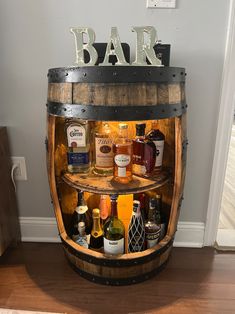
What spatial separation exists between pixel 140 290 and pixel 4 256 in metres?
0.70

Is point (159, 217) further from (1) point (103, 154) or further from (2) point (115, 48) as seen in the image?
(2) point (115, 48)

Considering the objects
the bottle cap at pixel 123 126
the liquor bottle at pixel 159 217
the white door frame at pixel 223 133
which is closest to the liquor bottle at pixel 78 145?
the bottle cap at pixel 123 126

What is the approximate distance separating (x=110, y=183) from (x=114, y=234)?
0.25m

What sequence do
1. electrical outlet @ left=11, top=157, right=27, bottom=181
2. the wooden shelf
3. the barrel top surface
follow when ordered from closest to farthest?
the barrel top surface < the wooden shelf < electrical outlet @ left=11, top=157, right=27, bottom=181

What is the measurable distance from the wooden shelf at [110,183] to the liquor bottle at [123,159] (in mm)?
27

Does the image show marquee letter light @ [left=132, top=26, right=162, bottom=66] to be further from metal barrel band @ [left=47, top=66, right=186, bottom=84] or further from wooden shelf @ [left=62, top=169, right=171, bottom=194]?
wooden shelf @ [left=62, top=169, right=171, bottom=194]

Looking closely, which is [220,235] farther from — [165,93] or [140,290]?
[165,93]

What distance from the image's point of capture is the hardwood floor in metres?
1.03

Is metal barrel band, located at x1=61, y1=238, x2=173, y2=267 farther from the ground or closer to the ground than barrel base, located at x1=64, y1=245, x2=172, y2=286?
farther from the ground

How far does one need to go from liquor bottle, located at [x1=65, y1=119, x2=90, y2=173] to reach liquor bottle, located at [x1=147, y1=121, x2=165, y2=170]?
27 centimetres

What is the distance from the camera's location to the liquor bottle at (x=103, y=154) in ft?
3.47

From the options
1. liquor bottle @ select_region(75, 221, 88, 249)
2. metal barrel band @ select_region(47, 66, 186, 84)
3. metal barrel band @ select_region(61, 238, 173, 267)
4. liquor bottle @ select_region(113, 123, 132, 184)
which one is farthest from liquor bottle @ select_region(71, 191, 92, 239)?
metal barrel band @ select_region(47, 66, 186, 84)

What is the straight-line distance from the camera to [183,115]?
3.19ft

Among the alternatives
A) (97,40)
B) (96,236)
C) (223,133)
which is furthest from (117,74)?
(96,236)
